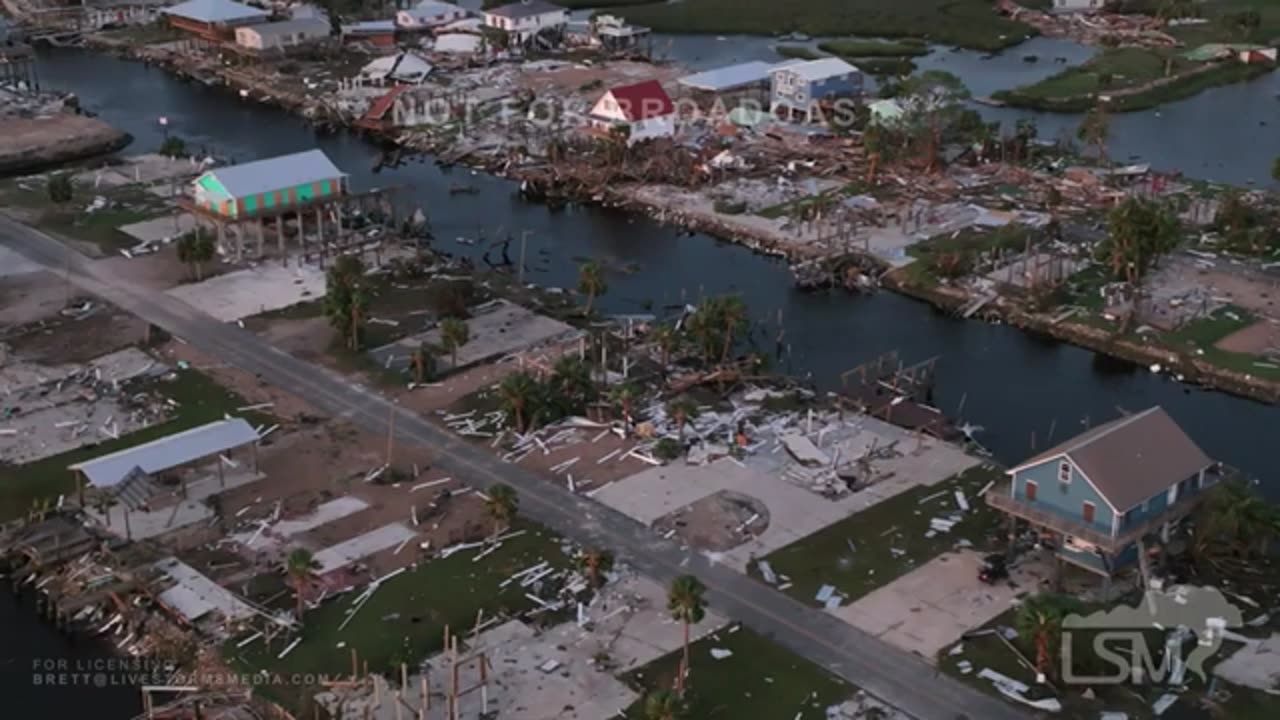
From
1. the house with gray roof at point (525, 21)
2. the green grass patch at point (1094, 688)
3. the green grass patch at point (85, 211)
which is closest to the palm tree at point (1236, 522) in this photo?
the green grass patch at point (1094, 688)

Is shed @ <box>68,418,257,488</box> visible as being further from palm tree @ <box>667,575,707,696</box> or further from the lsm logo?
the lsm logo

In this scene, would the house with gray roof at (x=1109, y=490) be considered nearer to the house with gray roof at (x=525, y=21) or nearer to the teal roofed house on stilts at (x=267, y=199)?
the teal roofed house on stilts at (x=267, y=199)

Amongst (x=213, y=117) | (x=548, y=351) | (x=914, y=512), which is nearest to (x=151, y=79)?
(x=213, y=117)

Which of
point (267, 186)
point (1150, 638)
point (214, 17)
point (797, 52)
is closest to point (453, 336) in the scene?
point (267, 186)

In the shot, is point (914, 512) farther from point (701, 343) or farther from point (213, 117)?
point (213, 117)

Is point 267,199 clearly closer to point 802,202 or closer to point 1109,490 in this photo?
point 802,202

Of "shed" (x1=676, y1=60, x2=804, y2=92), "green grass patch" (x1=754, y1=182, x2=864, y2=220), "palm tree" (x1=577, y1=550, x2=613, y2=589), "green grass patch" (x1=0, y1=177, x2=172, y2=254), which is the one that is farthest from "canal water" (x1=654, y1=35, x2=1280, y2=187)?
"palm tree" (x1=577, y1=550, x2=613, y2=589)
